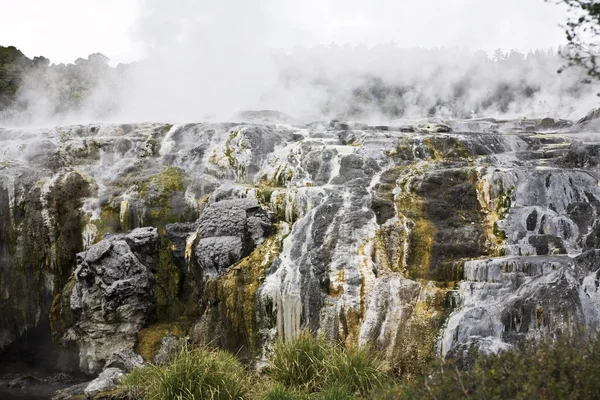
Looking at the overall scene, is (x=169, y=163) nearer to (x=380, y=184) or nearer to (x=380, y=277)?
(x=380, y=184)

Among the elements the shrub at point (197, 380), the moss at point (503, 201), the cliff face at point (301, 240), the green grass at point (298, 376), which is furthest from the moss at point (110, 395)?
the moss at point (503, 201)

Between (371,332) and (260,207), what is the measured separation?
4142 mm

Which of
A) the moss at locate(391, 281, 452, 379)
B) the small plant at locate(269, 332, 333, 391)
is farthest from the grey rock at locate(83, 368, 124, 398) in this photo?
the moss at locate(391, 281, 452, 379)

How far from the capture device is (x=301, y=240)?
11.6m

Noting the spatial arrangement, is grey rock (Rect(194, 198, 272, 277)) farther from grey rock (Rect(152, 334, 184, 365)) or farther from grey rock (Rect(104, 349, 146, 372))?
grey rock (Rect(104, 349, 146, 372))

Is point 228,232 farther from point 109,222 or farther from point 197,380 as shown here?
A: point 197,380

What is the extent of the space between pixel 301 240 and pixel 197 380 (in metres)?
4.74

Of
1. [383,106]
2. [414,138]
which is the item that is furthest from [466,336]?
[383,106]

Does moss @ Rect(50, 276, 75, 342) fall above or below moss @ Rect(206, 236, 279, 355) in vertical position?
below

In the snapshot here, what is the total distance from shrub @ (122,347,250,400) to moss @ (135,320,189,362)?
4.12 metres

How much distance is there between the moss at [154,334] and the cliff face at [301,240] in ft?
0.15

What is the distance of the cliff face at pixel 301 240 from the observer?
9.39 metres

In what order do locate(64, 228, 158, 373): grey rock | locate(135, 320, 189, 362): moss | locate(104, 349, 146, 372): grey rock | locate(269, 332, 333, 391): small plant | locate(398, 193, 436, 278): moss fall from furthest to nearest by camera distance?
locate(64, 228, 158, 373): grey rock, locate(135, 320, 189, 362): moss, locate(104, 349, 146, 372): grey rock, locate(398, 193, 436, 278): moss, locate(269, 332, 333, 391): small plant

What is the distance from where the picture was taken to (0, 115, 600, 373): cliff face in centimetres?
939
